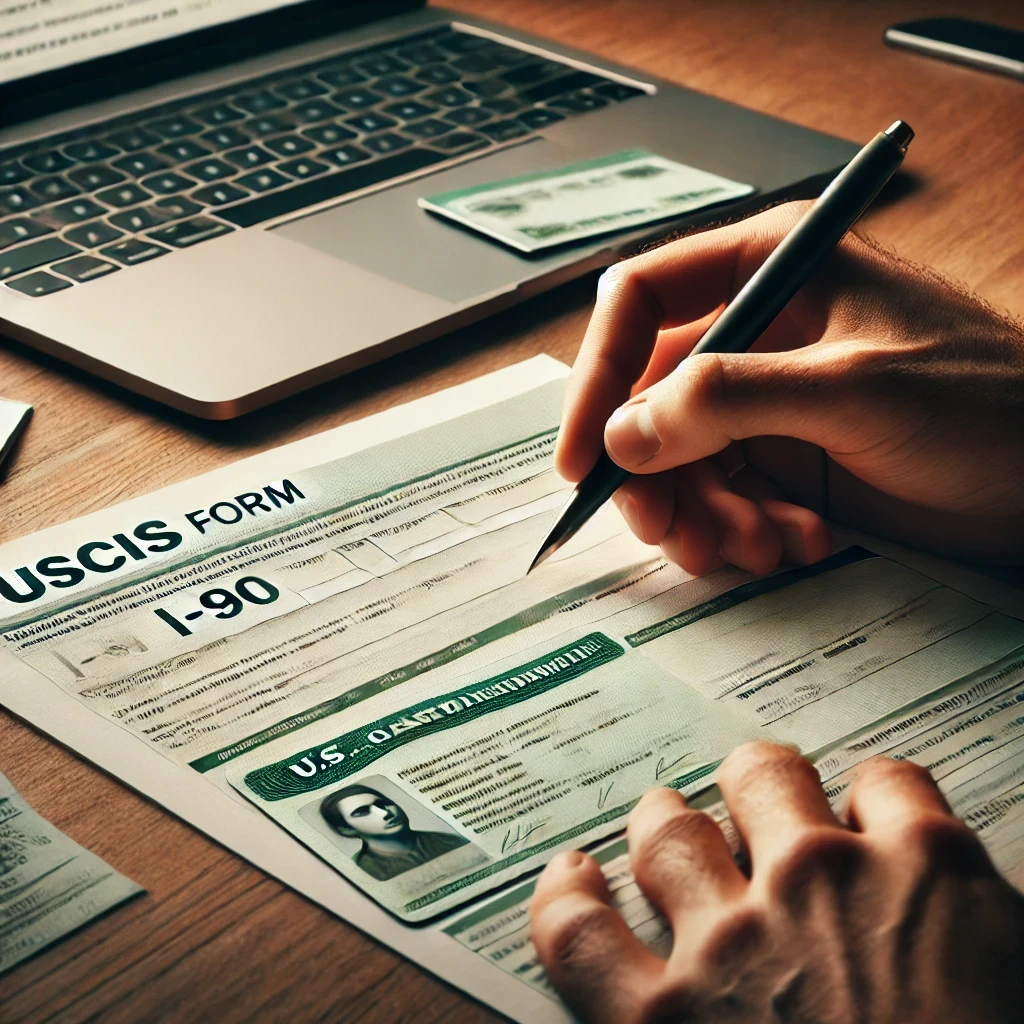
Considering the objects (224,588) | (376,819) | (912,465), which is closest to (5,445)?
(224,588)

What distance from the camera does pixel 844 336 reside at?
54 cm

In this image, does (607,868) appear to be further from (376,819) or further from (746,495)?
(746,495)

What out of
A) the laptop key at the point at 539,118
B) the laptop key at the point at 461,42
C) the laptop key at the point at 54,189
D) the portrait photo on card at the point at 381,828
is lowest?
the portrait photo on card at the point at 381,828

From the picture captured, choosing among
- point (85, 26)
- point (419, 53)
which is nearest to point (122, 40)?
point (85, 26)

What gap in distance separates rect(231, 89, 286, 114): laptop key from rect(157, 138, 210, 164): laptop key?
68 millimetres

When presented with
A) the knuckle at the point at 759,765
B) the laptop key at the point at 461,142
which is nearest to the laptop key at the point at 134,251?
the laptop key at the point at 461,142

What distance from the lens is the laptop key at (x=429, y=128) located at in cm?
85

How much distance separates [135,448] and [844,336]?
34 centimetres

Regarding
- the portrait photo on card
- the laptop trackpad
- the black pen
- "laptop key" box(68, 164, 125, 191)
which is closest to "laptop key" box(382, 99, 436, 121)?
the laptop trackpad

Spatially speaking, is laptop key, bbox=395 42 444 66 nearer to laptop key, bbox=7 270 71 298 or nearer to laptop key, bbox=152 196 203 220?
laptop key, bbox=152 196 203 220

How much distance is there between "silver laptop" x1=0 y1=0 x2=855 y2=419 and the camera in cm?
63

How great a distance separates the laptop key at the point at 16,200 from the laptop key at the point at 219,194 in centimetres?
10

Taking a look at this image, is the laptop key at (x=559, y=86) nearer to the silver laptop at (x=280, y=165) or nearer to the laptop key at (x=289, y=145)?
the silver laptop at (x=280, y=165)

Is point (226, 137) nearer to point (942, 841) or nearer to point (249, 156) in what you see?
point (249, 156)
